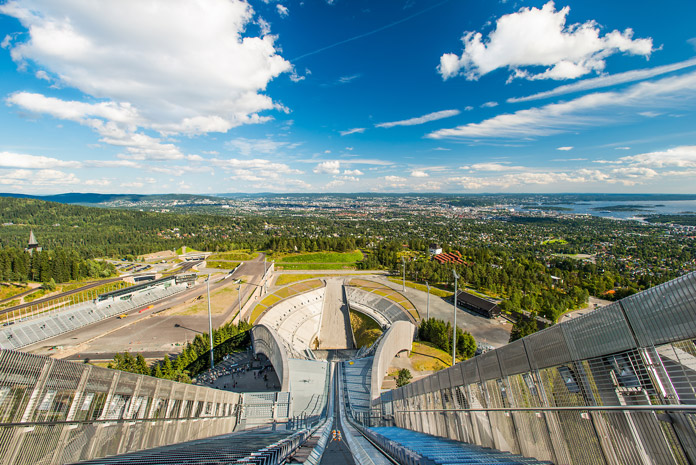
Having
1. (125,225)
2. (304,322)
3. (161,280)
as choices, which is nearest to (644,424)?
(304,322)

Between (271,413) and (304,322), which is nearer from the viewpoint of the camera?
(271,413)

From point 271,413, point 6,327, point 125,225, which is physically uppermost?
point 125,225

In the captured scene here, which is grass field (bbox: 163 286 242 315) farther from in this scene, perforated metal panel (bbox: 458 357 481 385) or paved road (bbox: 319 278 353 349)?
perforated metal panel (bbox: 458 357 481 385)

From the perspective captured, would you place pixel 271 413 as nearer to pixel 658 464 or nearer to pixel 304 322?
pixel 658 464

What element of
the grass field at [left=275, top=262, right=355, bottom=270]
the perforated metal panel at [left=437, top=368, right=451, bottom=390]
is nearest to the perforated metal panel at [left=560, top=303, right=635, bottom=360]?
the perforated metal panel at [left=437, top=368, right=451, bottom=390]

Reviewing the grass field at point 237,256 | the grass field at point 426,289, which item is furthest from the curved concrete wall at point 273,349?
the grass field at point 237,256

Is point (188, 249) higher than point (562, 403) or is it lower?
higher

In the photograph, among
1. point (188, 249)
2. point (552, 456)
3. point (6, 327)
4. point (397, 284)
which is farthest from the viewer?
point (188, 249)
